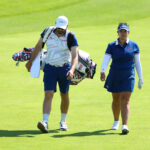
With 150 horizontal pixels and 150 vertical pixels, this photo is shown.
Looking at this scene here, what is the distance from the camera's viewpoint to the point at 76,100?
14211 millimetres

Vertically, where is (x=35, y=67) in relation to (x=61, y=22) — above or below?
below

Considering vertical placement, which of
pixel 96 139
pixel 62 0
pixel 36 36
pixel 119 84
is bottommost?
pixel 96 139

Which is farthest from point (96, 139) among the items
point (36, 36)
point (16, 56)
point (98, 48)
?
point (36, 36)

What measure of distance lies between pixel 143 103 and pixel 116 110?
2.59 metres

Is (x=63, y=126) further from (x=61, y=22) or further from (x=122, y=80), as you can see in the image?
(x=61, y=22)

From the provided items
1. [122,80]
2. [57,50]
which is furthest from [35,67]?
[122,80]

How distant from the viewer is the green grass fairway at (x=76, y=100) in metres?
10.1

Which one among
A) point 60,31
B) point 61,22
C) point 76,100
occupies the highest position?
point 61,22

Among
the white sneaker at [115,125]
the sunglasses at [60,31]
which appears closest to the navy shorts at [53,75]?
the sunglasses at [60,31]

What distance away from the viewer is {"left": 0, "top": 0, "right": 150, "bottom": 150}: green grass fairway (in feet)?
33.2

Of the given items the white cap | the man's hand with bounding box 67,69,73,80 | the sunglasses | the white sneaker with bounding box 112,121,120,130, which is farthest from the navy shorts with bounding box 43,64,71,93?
the white sneaker with bounding box 112,121,120,130

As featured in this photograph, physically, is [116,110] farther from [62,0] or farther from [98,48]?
[62,0]

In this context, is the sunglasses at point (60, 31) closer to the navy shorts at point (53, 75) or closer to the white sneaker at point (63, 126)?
the navy shorts at point (53, 75)

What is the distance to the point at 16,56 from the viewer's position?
1198 cm
